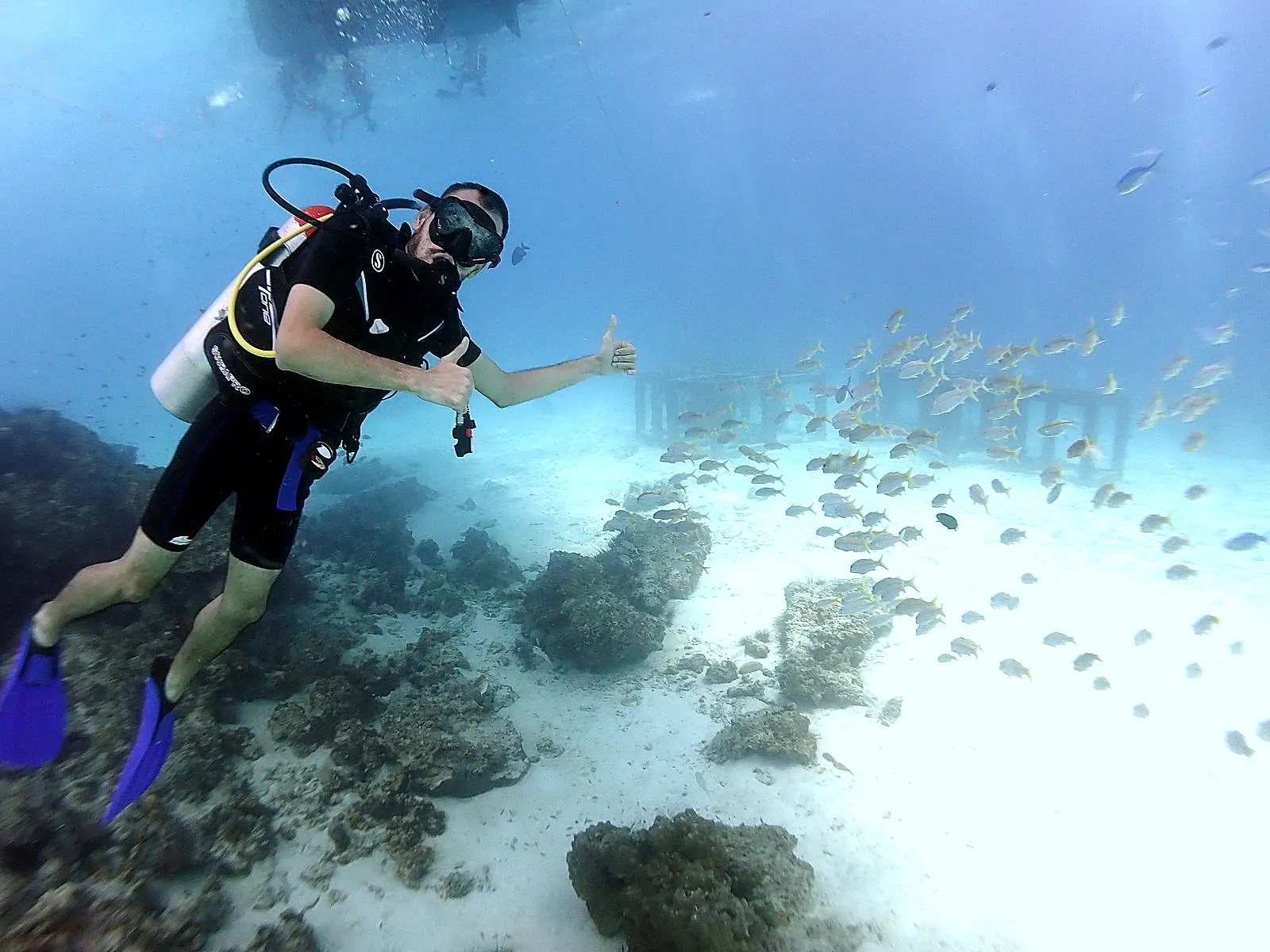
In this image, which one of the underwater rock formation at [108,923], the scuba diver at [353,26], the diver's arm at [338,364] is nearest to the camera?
the diver's arm at [338,364]

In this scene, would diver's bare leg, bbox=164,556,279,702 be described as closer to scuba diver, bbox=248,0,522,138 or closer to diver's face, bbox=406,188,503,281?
diver's face, bbox=406,188,503,281

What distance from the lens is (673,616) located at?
8.60m

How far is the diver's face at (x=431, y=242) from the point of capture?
2.91m

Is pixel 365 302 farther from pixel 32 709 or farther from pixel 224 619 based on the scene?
pixel 32 709

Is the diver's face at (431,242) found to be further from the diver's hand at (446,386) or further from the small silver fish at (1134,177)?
the small silver fish at (1134,177)

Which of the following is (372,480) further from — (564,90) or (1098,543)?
(564,90)

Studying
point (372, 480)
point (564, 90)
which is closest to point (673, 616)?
point (372, 480)

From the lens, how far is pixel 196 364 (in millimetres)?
3049

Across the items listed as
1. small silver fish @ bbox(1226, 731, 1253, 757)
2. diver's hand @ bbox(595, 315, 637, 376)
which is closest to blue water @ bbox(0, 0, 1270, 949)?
small silver fish @ bbox(1226, 731, 1253, 757)

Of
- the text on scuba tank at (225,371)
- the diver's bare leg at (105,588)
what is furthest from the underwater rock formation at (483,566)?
the text on scuba tank at (225,371)

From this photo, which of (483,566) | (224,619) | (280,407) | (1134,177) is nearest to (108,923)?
(224,619)

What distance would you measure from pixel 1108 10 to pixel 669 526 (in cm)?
6151

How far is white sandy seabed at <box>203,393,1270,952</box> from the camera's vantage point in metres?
4.01

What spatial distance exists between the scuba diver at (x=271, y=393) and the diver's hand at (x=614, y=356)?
1.01 metres
